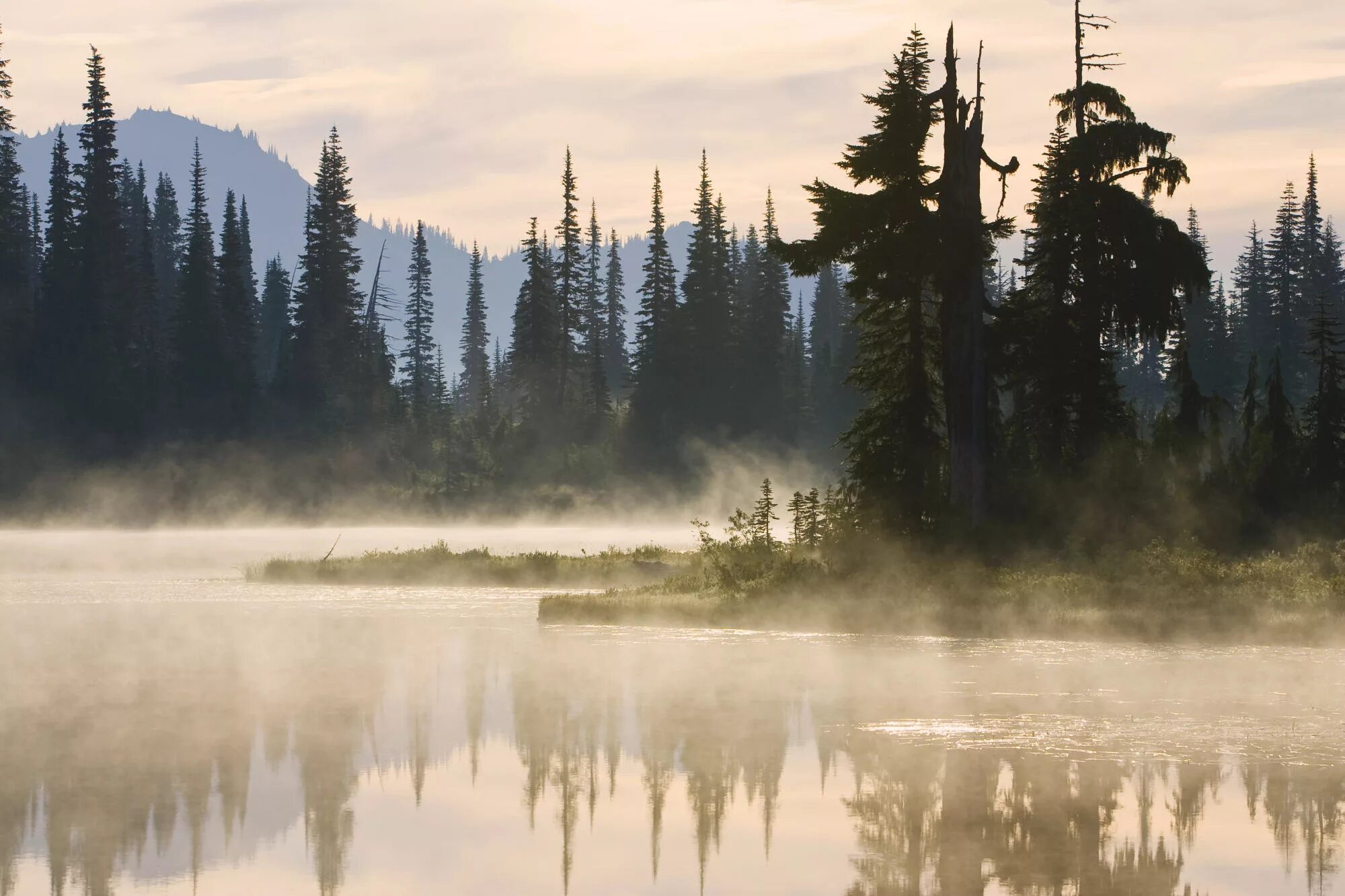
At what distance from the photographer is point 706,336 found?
106 metres

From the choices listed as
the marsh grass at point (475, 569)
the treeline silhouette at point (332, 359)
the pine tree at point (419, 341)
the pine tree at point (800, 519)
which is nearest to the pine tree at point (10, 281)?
the treeline silhouette at point (332, 359)

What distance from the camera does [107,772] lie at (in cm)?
1661

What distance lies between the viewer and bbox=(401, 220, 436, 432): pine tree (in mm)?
112250

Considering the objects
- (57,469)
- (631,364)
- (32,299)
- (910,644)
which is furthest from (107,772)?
(631,364)

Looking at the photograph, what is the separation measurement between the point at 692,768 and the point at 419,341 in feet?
356

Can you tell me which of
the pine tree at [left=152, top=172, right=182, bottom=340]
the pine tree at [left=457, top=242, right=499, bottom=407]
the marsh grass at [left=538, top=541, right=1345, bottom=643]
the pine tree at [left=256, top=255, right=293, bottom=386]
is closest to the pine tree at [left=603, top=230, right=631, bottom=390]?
the pine tree at [left=457, top=242, right=499, bottom=407]

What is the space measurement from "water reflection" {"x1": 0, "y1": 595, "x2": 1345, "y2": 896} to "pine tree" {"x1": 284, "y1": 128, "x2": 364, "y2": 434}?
76.2m

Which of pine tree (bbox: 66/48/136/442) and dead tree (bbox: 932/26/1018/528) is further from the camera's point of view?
pine tree (bbox: 66/48/136/442)

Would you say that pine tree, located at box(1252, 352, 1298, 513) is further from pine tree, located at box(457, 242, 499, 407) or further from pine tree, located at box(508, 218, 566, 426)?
pine tree, located at box(457, 242, 499, 407)

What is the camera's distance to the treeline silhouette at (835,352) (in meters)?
40.3

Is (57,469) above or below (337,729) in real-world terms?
above

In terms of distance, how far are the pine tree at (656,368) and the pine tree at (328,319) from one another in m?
18.8

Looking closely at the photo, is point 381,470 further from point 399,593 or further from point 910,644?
point 910,644

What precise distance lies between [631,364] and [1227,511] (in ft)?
257
